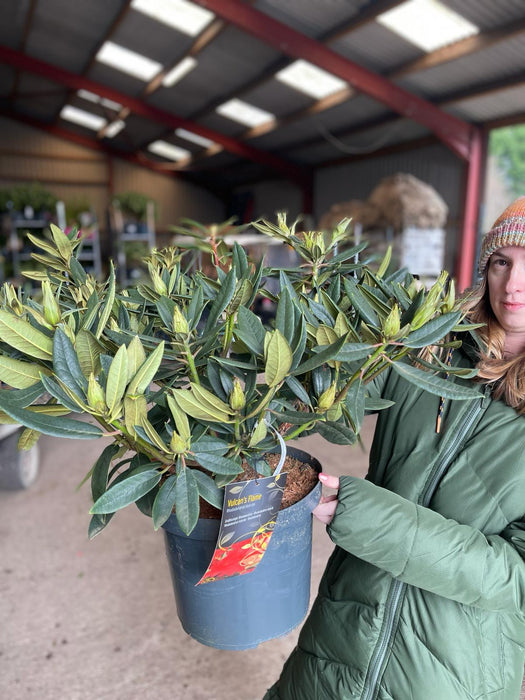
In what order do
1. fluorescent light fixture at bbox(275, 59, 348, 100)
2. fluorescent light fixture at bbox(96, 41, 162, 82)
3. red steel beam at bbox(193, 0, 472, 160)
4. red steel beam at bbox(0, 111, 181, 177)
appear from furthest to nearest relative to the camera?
red steel beam at bbox(0, 111, 181, 177), fluorescent light fixture at bbox(96, 41, 162, 82), fluorescent light fixture at bbox(275, 59, 348, 100), red steel beam at bbox(193, 0, 472, 160)

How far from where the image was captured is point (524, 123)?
6625mm

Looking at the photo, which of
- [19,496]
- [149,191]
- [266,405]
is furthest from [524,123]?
[149,191]

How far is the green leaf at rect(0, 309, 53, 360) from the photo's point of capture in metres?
0.48

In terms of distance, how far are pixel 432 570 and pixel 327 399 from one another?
0.34 metres

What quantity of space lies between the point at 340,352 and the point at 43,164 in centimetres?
1480

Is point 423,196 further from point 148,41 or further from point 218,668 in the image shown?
point 218,668

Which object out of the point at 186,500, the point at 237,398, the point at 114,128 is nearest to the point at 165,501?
the point at 186,500

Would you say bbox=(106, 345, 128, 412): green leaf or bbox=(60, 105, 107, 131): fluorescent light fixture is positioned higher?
bbox=(60, 105, 107, 131): fluorescent light fixture

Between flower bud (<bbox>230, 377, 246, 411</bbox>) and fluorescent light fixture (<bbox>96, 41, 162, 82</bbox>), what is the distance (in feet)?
→ 29.1

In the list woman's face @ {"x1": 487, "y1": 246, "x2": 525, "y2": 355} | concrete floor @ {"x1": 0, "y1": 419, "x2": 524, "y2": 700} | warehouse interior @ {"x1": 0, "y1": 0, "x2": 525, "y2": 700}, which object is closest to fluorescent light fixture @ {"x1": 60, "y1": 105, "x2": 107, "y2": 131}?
warehouse interior @ {"x1": 0, "y1": 0, "x2": 525, "y2": 700}

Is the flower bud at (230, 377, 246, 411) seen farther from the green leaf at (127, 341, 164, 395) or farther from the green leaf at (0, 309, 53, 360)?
the green leaf at (0, 309, 53, 360)

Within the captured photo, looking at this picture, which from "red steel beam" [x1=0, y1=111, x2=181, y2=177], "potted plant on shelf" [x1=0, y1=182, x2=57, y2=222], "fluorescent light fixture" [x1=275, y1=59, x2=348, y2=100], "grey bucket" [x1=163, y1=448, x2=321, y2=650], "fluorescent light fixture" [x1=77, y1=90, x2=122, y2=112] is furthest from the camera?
"red steel beam" [x1=0, y1=111, x2=181, y2=177]

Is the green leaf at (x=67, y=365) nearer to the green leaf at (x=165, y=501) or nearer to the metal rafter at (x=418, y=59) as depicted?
the green leaf at (x=165, y=501)

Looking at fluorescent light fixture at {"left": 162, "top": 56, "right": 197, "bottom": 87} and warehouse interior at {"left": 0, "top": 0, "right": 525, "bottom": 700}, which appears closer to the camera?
warehouse interior at {"left": 0, "top": 0, "right": 525, "bottom": 700}
